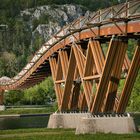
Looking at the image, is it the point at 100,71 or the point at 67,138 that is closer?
the point at 67,138

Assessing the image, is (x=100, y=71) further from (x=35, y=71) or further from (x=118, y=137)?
(x=35, y=71)

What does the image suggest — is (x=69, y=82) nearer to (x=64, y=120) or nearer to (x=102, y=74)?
(x=64, y=120)

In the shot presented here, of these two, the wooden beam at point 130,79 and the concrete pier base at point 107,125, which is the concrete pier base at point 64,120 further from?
the concrete pier base at point 107,125

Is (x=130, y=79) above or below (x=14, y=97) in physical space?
above

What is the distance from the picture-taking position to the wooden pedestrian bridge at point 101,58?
3984 centimetres

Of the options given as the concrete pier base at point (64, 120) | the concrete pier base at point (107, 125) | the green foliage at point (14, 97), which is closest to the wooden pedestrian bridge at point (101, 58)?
the concrete pier base at point (64, 120)

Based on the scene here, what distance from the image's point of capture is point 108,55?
40125mm

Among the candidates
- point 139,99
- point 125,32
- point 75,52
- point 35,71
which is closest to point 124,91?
point 125,32

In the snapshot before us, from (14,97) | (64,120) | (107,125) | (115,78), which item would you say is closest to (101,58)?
(115,78)

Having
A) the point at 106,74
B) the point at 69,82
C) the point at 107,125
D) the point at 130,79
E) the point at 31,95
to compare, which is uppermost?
the point at 106,74

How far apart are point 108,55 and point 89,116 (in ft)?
18.0

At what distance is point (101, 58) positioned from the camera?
141 ft

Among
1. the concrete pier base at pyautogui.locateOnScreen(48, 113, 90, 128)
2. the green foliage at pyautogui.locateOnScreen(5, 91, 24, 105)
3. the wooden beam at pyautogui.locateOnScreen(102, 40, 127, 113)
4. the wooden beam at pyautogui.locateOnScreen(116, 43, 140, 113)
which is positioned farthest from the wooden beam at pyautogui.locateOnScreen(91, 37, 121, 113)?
the green foliage at pyautogui.locateOnScreen(5, 91, 24, 105)

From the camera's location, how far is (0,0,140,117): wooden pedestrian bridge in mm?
39844
